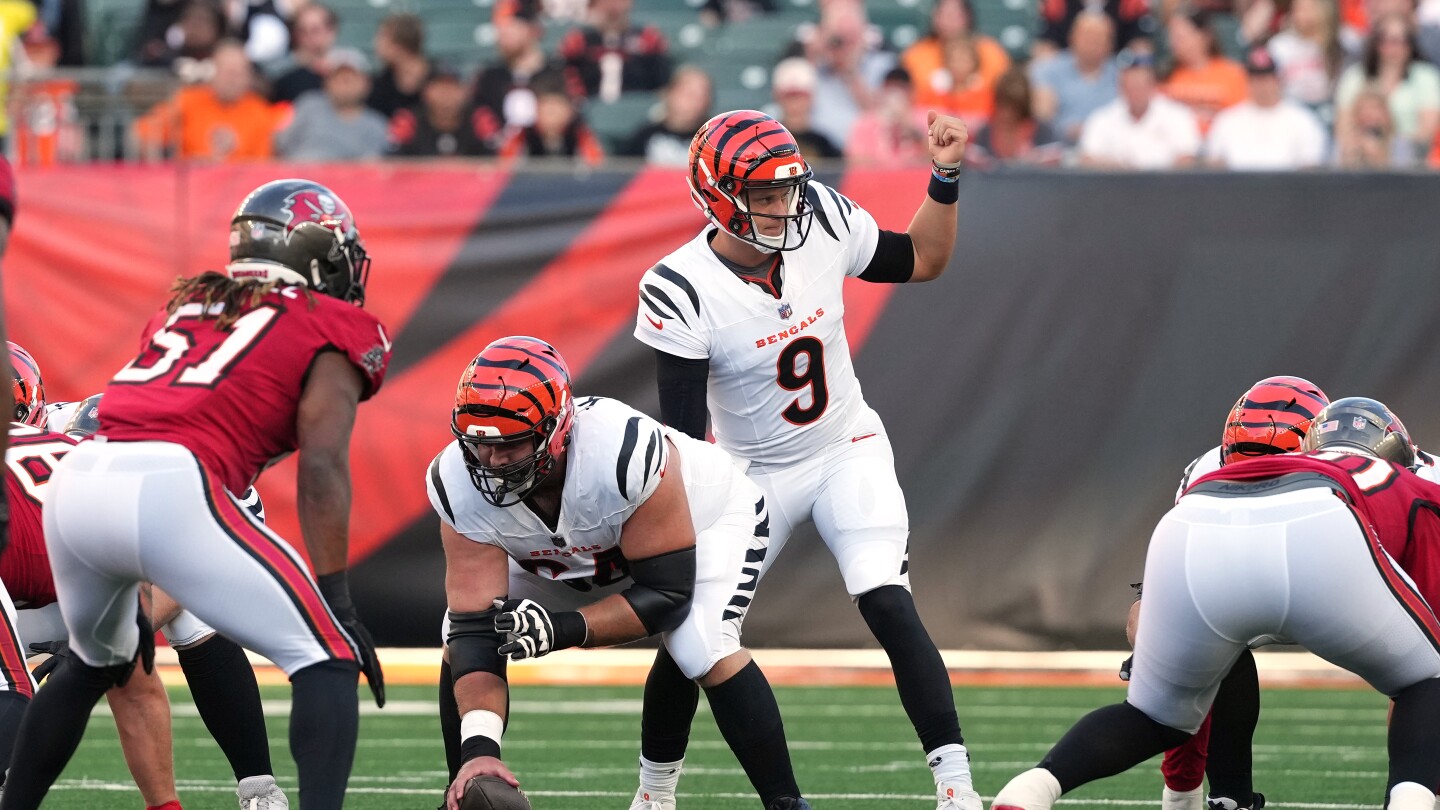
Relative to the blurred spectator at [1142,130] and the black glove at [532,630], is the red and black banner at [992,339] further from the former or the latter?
the black glove at [532,630]

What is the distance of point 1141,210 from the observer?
29.8 feet

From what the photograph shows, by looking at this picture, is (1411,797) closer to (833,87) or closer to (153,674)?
(153,674)

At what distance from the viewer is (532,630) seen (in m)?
4.37

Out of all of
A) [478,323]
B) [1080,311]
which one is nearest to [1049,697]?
[1080,311]

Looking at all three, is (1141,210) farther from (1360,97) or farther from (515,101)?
(515,101)

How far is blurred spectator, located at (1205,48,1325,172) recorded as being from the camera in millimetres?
10188

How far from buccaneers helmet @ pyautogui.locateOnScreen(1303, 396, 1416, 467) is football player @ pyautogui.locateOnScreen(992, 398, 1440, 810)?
36 cm

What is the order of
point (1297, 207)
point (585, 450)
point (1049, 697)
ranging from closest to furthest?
point (585, 450)
point (1049, 697)
point (1297, 207)

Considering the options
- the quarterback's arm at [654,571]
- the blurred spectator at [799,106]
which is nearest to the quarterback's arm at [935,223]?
the quarterback's arm at [654,571]

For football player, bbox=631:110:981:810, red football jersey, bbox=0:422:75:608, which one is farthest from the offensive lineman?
football player, bbox=631:110:981:810

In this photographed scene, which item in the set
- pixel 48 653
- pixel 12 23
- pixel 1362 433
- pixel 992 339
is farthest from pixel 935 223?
pixel 12 23

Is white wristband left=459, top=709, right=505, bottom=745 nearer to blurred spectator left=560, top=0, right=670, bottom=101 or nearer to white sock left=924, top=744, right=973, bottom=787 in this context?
white sock left=924, top=744, right=973, bottom=787

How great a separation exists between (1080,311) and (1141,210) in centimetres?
56

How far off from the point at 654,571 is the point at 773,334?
2.99ft
